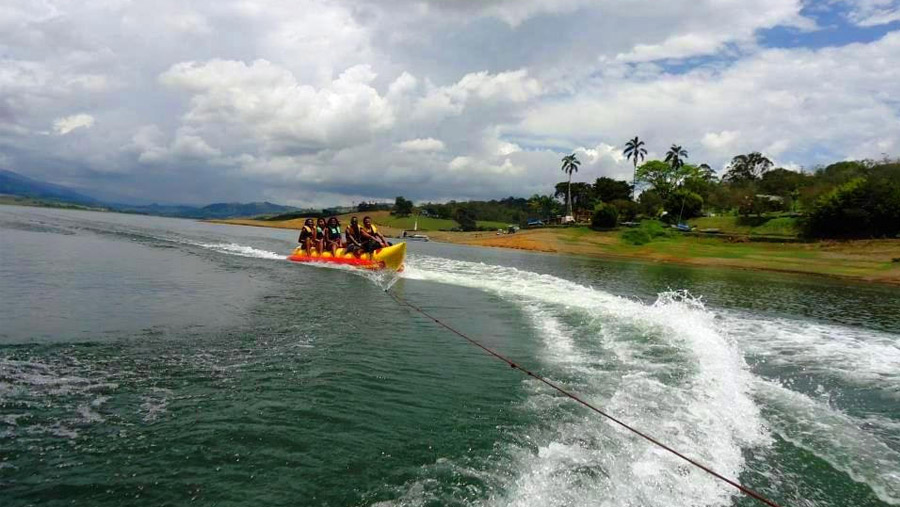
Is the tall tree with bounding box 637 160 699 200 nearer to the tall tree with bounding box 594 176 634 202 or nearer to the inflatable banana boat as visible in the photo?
the tall tree with bounding box 594 176 634 202

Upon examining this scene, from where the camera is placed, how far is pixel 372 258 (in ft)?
74.7

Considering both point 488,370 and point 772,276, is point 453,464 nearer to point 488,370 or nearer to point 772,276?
point 488,370

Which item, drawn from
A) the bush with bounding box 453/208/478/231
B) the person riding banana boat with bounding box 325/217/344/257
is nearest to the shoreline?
the person riding banana boat with bounding box 325/217/344/257

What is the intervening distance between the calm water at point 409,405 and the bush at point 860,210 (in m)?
36.2

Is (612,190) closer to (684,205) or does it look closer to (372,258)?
(684,205)

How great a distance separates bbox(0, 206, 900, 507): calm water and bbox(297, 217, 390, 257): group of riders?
405 inches

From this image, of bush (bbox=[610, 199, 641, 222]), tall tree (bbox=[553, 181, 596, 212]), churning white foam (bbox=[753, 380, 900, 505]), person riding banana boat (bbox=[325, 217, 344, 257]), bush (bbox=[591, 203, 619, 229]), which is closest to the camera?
churning white foam (bbox=[753, 380, 900, 505])

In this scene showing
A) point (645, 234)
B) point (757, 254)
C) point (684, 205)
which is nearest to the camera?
point (757, 254)

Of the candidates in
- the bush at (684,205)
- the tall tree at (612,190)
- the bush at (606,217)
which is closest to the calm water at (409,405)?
the bush at (606,217)

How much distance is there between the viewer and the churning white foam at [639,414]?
435cm

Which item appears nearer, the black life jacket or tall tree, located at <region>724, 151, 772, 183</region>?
the black life jacket

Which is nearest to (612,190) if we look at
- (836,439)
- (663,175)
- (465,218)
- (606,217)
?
(663,175)

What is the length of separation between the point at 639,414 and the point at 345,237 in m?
20.8

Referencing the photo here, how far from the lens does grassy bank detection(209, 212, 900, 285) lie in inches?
1296
